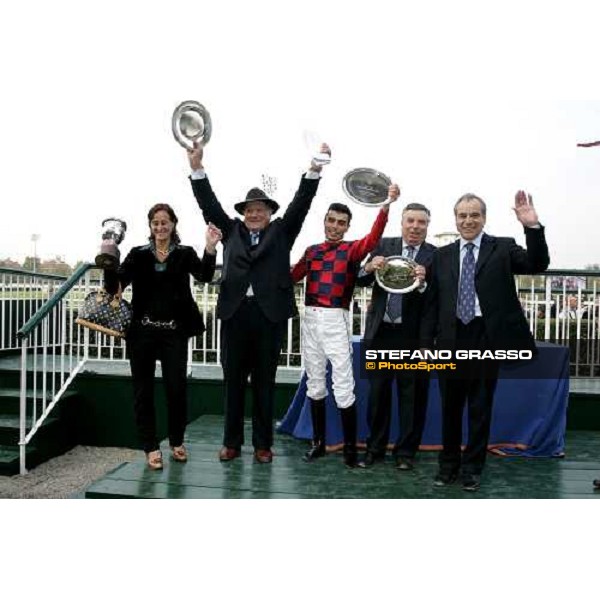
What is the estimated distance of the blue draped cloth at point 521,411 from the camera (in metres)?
3.47

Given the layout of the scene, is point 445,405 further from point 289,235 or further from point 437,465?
point 289,235

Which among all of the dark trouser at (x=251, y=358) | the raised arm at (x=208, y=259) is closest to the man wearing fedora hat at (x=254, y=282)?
the dark trouser at (x=251, y=358)

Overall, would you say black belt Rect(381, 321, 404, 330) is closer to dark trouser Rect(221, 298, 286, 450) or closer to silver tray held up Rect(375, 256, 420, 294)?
silver tray held up Rect(375, 256, 420, 294)

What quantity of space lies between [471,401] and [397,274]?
2.22 feet

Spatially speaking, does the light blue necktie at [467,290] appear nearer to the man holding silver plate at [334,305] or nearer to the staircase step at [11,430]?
the man holding silver plate at [334,305]

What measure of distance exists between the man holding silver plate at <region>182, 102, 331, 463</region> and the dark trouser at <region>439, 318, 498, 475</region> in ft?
2.75

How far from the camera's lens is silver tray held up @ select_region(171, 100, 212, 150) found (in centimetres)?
279

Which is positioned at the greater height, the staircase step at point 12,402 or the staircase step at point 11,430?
the staircase step at point 12,402

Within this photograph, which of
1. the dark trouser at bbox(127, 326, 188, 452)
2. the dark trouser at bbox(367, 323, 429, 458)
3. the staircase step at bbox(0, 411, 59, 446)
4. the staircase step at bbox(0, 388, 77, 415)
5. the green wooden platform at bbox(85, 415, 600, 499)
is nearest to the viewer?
the green wooden platform at bbox(85, 415, 600, 499)

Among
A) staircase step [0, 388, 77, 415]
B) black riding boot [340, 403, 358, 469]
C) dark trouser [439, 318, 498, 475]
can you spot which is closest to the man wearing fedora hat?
black riding boot [340, 403, 358, 469]

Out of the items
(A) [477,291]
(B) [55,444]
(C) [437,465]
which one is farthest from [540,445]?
(B) [55,444]

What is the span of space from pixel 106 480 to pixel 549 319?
3.30 m

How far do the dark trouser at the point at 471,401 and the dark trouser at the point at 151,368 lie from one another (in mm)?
1259

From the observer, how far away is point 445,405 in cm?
290
